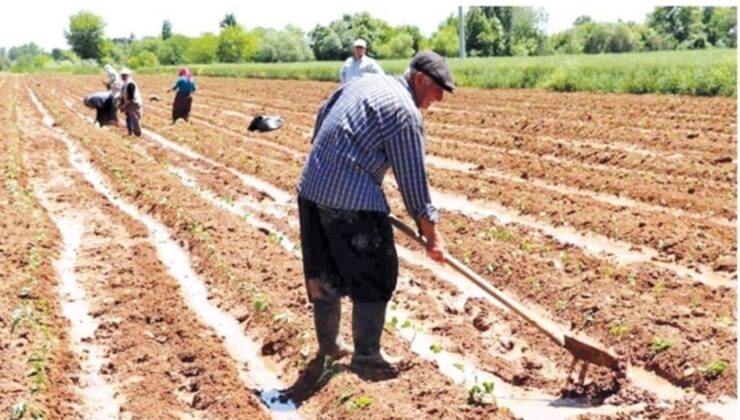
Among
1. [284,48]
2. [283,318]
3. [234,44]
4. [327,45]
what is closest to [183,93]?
[283,318]

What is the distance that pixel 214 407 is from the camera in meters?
4.64

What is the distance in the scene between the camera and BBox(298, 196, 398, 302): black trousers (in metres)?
4.45

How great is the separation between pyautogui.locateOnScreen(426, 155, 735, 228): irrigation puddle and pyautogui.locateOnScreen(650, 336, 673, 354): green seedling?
3246 mm

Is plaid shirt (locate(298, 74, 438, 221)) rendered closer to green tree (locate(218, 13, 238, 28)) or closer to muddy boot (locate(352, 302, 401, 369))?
muddy boot (locate(352, 302, 401, 369))

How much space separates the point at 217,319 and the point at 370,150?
2.40 metres

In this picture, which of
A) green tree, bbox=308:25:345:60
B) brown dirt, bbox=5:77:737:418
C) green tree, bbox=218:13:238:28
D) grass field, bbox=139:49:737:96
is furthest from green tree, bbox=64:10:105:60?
brown dirt, bbox=5:77:737:418

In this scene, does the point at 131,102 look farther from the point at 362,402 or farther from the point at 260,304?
the point at 362,402

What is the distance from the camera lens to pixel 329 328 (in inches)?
191

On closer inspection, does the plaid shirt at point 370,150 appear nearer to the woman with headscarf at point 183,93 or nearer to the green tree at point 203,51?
the woman with headscarf at point 183,93

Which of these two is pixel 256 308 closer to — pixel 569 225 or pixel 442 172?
pixel 569 225

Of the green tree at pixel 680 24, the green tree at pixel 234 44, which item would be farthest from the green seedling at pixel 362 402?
the green tree at pixel 234 44

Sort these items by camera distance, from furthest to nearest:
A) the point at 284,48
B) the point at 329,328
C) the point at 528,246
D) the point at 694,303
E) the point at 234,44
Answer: the point at 234,44 < the point at 284,48 < the point at 528,246 < the point at 694,303 < the point at 329,328

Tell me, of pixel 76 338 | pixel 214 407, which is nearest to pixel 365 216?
pixel 214 407

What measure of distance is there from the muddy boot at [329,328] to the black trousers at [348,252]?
79 millimetres
